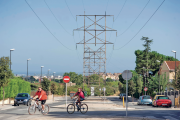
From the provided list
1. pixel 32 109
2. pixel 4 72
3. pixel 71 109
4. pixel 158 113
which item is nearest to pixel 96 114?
pixel 71 109

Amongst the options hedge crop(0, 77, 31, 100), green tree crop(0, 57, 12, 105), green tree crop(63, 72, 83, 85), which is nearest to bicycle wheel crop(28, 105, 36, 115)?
green tree crop(0, 57, 12, 105)

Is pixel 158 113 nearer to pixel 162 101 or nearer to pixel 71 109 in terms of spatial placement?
pixel 71 109

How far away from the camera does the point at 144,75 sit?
83688 mm

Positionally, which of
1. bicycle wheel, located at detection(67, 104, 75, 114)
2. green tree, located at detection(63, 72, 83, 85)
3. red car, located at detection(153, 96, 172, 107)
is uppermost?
green tree, located at detection(63, 72, 83, 85)

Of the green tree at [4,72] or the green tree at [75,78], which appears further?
the green tree at [75,78]

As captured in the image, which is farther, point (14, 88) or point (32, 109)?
point (14, 88)

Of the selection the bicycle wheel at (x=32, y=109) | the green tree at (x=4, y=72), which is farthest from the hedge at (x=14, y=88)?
the bicycle wheel at (x=32, y=109)

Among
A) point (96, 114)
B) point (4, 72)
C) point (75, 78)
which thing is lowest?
point (96, 114)

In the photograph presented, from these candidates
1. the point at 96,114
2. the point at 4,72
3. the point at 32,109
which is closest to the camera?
the point at 32,109

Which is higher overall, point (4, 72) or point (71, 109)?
point (4, 72)

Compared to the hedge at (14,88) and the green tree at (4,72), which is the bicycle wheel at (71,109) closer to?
the green tree at (4,72)

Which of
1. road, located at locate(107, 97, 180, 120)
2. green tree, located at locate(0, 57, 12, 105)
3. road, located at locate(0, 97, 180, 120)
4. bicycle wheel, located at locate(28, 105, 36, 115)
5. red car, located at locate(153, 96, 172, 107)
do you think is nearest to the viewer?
road, located at locate(0, 97, 180, 120)

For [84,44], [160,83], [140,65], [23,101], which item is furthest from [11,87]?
[140,65]

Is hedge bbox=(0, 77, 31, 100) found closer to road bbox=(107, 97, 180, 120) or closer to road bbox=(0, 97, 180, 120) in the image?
road bbox=(0, 97, 180, 120)
